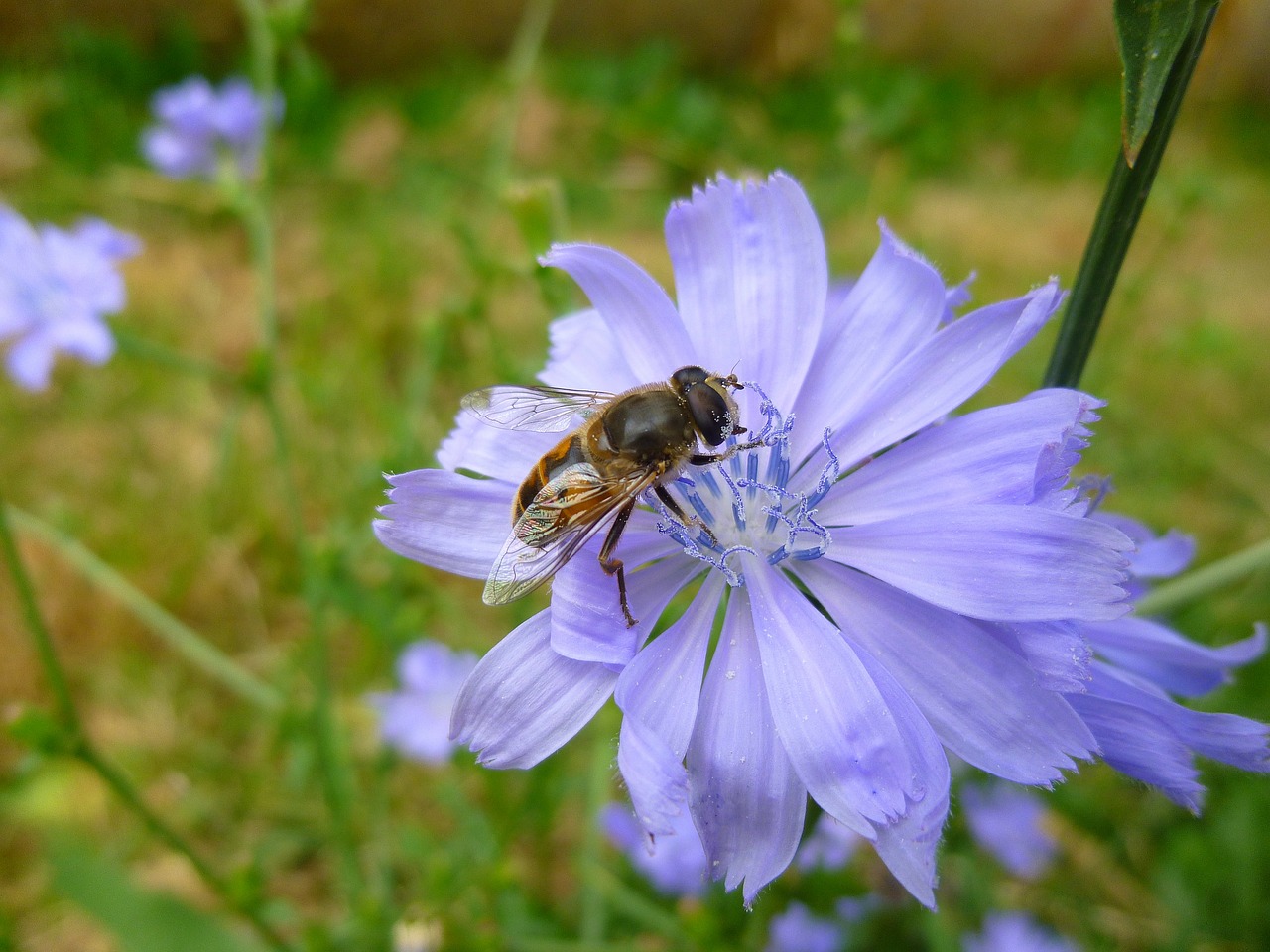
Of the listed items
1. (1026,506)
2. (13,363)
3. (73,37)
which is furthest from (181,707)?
(73,37)

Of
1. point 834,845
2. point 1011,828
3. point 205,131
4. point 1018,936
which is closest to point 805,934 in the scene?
point 834,845

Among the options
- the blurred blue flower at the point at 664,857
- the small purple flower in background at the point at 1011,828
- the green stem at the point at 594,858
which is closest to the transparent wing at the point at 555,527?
the green stem at the point at 594,858

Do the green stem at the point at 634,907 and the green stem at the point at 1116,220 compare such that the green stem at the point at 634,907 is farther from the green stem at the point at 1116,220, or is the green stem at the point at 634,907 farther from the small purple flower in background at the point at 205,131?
the small purple flower in background at the point at 205,131

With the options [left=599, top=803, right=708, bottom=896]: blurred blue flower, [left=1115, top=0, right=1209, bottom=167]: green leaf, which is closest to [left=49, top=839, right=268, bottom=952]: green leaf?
[left=599, top=803, right=708, bottom=896]: blurred blue flower

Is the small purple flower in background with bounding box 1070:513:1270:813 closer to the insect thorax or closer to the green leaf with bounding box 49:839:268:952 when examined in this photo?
the insect thorax

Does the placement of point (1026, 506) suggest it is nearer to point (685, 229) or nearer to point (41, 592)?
point (685, 229)

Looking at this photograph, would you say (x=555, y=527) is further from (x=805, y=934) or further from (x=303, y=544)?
(x=805, y=934)

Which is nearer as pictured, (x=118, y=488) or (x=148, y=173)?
(x=118, y=488)
